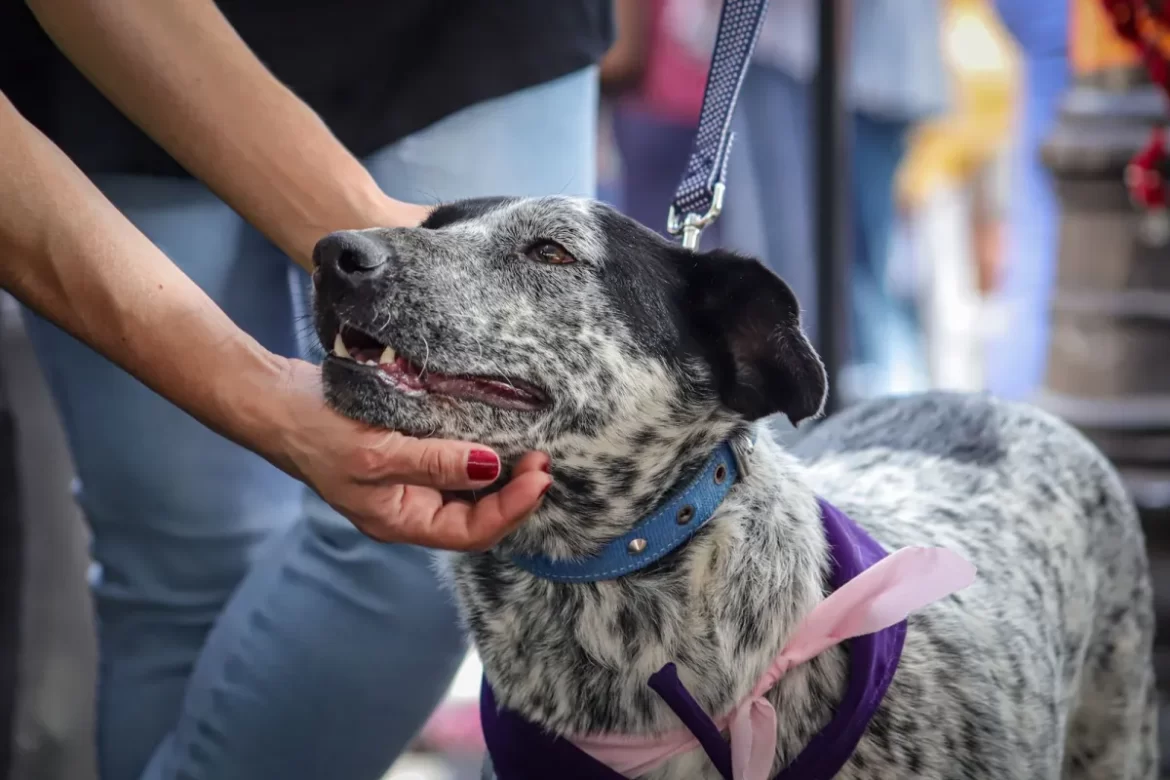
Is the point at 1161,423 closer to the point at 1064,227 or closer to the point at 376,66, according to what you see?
the point at 1064,227

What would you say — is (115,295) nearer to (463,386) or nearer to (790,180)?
(463,386)

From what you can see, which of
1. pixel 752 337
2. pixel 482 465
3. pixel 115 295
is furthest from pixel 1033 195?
pixel 115 295

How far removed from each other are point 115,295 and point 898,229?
17.5 ft

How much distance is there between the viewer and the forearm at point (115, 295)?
4.43 ft

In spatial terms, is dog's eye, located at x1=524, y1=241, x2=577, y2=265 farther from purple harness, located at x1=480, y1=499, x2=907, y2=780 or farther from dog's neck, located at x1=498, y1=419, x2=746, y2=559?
purple harness, located at x1=480, y1=499, x2=907, y2=780

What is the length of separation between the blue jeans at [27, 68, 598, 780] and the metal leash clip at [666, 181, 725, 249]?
24 cm

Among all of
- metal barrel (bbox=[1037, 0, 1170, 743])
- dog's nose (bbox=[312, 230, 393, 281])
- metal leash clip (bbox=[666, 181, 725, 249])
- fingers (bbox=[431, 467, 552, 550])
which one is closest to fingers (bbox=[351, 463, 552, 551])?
fingers (bbox=[431, 467, 552, 550])

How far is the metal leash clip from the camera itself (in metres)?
1.64

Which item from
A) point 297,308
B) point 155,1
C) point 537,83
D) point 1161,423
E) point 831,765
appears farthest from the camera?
point 1161,423

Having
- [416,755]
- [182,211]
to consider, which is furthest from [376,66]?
[416,755]

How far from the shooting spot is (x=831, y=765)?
1.44 m

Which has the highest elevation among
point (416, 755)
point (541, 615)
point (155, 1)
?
point (155, 1)

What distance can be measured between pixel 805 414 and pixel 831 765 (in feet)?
1.25

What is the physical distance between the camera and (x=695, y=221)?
1.68 meters
